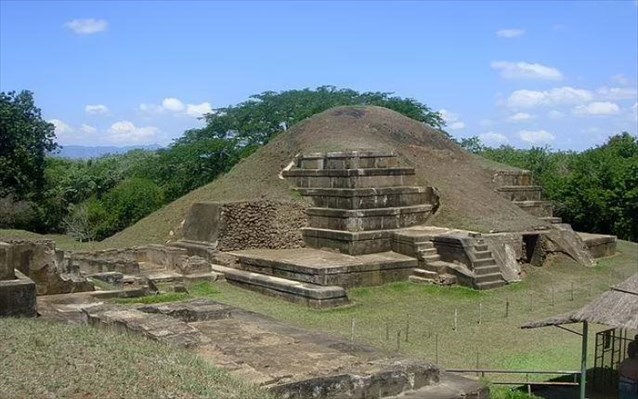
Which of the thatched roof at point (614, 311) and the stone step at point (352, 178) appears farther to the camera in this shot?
the stone step at point (352, 178)

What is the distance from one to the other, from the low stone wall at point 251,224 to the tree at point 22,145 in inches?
584

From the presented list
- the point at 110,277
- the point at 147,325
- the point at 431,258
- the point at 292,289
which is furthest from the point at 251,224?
the point at 147,325

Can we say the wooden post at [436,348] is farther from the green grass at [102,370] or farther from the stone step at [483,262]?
the green grass at [102,370]

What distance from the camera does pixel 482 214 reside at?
63.4 ft

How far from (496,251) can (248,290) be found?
5952mm

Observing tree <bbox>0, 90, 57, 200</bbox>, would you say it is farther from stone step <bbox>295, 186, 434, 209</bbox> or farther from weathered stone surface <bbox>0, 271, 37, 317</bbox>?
weathered stone surface <bbox>0, 271, 37, 317</bbox>

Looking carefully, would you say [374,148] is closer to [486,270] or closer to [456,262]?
[456,262]

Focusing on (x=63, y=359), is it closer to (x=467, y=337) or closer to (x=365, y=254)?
(x=467, y=337)

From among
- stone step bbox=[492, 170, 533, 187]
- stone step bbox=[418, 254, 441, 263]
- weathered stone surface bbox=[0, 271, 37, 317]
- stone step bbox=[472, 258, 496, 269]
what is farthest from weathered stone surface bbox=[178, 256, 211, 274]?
stone step bbox=[492, 170, 533, 187]

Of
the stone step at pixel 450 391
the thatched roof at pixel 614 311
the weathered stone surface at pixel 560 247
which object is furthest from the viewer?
the weathered stone surface at pixel 560 247

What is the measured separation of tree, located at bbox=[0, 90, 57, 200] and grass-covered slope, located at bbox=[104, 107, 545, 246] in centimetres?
1153

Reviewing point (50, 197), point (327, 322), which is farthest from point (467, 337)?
point (50, 197)

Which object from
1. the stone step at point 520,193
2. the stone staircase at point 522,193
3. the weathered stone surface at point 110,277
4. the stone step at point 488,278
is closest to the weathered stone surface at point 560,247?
the stone staircase at point 522,193

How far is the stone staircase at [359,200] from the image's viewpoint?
17.8 meters
